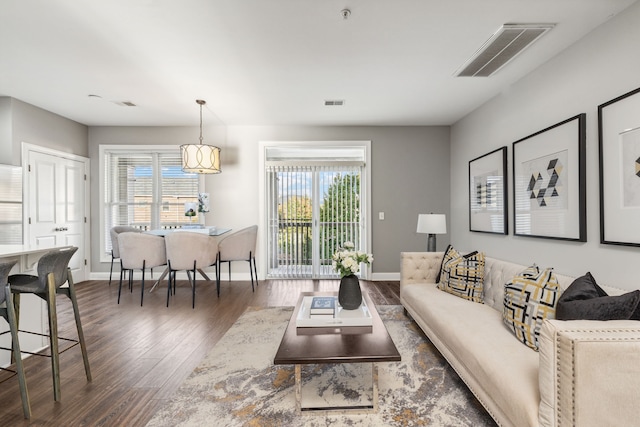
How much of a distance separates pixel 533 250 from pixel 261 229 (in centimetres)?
370

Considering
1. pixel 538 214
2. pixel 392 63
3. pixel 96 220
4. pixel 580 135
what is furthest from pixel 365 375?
pixel 96 220

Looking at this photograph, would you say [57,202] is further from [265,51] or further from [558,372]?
[558,372]

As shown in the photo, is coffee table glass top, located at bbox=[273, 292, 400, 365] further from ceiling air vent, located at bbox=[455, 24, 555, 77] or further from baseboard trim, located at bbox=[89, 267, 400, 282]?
baseboard trim, located at bbox=[89, 267, 400, 282]

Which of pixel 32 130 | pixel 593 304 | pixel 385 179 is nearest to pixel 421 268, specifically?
pixel 593 304

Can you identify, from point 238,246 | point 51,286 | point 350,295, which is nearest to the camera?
point 51,286

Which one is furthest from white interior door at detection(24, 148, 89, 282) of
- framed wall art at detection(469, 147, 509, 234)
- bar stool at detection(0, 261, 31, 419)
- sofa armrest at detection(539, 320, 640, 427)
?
framed wall art at detection(469, 147, 509, 234)

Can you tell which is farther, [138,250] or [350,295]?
[138,250]

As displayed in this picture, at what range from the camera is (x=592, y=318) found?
1.51m

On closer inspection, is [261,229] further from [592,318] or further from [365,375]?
[592,318]

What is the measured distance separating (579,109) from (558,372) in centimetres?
223

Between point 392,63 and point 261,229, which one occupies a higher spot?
point 392,63

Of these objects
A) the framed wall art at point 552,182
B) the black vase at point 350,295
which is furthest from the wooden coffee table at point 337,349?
the framed wall art at point 552,182

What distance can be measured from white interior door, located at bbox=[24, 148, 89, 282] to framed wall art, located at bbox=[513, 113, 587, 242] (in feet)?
19.8

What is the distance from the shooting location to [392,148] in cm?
514
